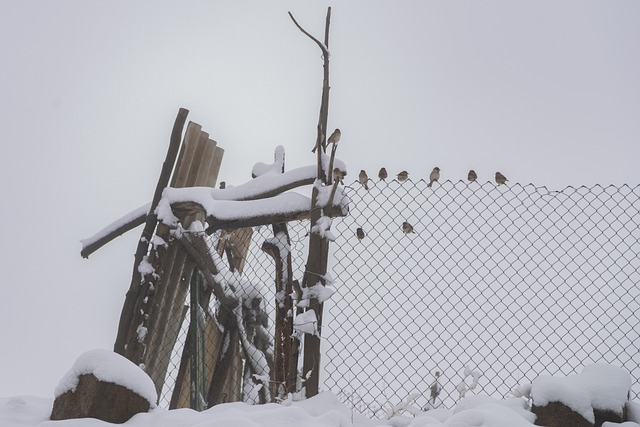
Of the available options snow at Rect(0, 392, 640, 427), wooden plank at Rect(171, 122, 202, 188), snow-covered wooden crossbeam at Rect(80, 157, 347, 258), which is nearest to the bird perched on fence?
snow at Rect(0, 392, 640, 427)

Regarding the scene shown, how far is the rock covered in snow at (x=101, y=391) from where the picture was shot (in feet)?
8.07

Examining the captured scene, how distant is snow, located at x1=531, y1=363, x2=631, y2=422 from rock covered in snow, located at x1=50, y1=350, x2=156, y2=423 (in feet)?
5.16

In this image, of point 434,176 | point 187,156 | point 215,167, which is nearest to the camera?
point 434,176

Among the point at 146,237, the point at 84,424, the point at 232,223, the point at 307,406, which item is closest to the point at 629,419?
the point at 307,406

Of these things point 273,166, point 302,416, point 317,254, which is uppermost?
point 273,166

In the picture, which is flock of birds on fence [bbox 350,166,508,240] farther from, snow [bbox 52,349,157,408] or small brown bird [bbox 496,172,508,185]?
snow [bbox 52,349,157,408]

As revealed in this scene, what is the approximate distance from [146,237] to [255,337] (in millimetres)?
978

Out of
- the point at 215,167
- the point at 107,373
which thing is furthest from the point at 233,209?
the point at 107,373

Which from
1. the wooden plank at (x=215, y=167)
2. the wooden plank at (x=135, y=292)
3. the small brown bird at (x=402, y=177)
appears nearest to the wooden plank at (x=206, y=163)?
the wooden plank at (x=215, y=167)

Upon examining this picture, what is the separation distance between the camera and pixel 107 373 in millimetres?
2500

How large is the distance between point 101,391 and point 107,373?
2.8 inches

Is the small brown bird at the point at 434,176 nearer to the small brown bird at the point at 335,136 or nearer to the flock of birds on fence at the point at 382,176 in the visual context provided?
the flock of birds on fence at the point at 382,176

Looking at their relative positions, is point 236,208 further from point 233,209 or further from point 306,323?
point 306,323

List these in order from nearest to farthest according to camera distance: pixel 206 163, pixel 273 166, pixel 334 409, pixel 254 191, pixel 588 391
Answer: pixel 588 391
pixel 334 409
pixel 254 191
pixel 273 166
pixel 206 163
